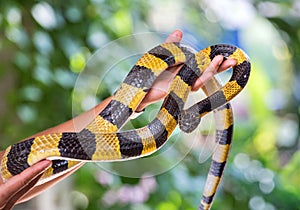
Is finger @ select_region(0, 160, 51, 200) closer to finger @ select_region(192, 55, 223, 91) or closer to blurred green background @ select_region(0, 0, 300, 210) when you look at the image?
finger @ select_region(192, 55, 223, 91)

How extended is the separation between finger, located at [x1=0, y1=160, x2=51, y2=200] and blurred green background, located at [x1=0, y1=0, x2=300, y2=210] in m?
0.54

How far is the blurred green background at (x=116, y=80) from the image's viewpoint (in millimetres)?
1396

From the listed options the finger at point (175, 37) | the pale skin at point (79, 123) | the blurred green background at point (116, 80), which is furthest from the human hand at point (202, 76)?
the blurred green background at point (116, 80)

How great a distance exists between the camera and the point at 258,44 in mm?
1907

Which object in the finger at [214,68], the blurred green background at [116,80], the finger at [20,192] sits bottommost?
the blurred green background at [116,80]

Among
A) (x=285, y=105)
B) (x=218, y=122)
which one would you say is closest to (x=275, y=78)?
(x=285, y=105)

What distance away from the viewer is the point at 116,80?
1.30 metres

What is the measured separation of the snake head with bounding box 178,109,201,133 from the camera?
68 centimetres

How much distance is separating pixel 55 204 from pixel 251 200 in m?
0.57

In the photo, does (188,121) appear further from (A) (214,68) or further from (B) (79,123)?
(B) (79,123)

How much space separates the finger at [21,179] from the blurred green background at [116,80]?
0.54 m

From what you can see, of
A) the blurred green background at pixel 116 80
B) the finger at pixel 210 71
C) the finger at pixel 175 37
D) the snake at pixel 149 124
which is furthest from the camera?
the blurred green background at pixel 116 80

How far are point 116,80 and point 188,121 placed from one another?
64 centimetres

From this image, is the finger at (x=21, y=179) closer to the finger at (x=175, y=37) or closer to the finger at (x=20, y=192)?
the finger at (x=20, y=192)
